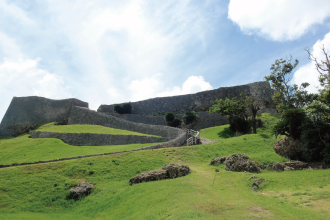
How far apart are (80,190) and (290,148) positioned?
44.4 feet

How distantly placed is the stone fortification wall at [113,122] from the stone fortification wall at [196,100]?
1273 centimetres

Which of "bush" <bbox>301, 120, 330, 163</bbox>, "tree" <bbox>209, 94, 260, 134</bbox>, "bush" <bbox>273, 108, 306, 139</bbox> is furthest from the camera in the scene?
"tree" <bbox>209, 94, 260, 134</bbox>

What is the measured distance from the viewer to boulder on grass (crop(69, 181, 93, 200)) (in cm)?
1125

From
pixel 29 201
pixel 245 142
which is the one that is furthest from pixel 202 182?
pixel 245 142

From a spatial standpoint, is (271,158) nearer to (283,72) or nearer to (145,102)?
(283,72)

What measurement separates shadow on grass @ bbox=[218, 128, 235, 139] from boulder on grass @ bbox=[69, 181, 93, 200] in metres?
23.6

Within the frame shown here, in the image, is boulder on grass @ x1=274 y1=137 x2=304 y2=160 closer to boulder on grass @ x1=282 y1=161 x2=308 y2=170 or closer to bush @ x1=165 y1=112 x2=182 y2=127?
boulder on grass @ x1=282 y1=161 x2=308 y2=170

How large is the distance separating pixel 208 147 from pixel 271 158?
642 centimetres

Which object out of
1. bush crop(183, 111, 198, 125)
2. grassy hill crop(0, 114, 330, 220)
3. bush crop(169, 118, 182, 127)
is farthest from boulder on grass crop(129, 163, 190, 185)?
bush crop(169, 118, 182, 127)

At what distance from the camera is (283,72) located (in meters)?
34.4

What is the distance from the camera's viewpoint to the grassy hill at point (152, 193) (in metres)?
6.76

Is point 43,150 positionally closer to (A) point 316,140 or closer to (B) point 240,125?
(A) point 316,140

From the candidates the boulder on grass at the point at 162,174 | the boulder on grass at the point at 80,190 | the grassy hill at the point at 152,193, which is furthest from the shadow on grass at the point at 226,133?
the boulder on grass at the point at 80,190

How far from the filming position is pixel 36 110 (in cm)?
4712
